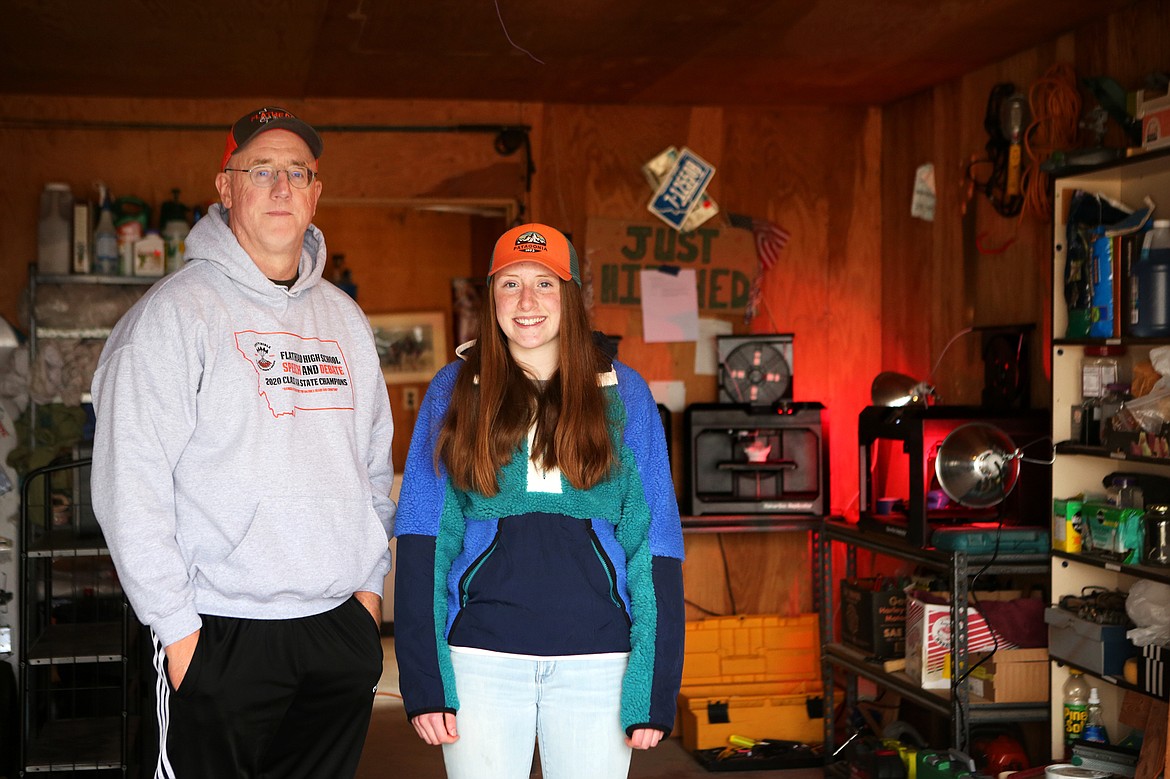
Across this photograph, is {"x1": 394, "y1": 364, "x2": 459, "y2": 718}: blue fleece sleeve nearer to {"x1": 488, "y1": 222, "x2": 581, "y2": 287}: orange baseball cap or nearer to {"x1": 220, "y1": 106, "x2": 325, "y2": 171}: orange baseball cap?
{"x1": 488, "y1": 222, "x2": 581, "y2": 287}: orange baseball cap

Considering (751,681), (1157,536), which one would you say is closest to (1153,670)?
(1157,536)

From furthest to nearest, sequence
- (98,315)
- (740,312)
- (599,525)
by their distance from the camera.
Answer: (740,312) → (98,315) → (599,525)

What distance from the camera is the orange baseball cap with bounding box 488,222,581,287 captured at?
218cm

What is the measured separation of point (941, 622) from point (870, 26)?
1.86m

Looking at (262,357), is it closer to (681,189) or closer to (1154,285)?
(1154,285)

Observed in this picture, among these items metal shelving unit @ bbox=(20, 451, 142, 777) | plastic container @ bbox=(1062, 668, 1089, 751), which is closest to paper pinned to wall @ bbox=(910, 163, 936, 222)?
plastic container @ bbox=(1062, 668, 1089, 751)

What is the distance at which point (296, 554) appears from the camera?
207 centimetres

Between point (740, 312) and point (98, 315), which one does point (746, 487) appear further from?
point (98, 315)

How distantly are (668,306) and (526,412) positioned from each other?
9.35 feet

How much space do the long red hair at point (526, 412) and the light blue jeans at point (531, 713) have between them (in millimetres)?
314

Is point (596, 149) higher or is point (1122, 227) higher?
point (596, 149)

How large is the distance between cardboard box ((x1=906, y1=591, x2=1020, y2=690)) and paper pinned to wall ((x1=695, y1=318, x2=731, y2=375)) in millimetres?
1539

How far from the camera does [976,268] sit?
4.39 metres

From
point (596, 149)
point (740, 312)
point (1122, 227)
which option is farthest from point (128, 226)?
point (1122, 227)
